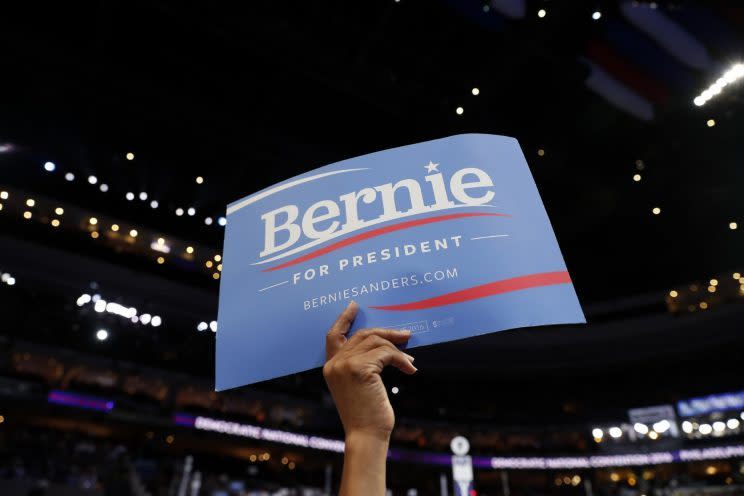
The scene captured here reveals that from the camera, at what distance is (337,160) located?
1348cm

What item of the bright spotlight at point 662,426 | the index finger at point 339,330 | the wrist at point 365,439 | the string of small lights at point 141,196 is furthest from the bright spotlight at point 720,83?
the bright spotlight at point 662,426

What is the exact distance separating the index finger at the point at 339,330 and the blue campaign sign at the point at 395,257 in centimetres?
4

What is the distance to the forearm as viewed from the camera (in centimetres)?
99

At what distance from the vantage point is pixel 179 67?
449 inches

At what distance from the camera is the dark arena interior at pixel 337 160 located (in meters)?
10.1

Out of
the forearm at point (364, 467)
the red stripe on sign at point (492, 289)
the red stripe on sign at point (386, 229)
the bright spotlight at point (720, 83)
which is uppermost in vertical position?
the bright spotlight at point (720, 83)

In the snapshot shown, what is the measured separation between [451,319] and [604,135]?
1227cm

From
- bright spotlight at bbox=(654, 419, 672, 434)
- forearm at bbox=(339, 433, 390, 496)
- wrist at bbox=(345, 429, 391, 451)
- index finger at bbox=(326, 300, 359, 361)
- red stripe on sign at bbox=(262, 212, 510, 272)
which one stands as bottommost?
forearm at bbox=(339, 433, 390, 496)

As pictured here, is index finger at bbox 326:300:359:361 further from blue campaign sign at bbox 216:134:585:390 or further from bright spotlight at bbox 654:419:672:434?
bright spotlight at bbox 654:419:672:434

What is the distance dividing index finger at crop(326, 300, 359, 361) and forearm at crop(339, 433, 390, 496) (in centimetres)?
23

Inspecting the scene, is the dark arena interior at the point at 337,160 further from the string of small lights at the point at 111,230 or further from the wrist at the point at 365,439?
the wrist at the point at 365,439

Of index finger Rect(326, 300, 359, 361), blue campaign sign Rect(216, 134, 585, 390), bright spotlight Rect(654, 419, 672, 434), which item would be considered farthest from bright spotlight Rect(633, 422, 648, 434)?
index finger Rect(326, 300, 359, 361)

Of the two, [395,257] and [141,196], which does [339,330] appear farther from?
[141,196]

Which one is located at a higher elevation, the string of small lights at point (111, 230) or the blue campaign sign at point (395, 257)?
the string of small lights at point (111, 230)
